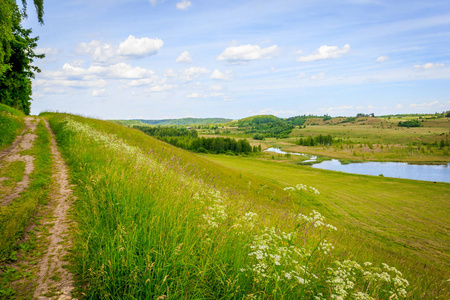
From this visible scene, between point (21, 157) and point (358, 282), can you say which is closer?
point (358, 282)

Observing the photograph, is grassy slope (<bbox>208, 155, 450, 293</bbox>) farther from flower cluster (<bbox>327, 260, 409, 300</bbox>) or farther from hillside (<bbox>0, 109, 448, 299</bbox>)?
hillside (<bbox>0, 109, 448, 299</bbox>)

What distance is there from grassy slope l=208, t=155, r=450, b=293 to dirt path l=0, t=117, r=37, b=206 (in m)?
14.4

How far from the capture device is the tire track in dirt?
147 inches

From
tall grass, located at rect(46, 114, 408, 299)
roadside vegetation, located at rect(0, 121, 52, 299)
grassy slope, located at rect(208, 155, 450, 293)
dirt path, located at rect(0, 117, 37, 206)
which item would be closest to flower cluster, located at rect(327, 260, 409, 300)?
tall grass, located at rect(46, 114, 408, 299)

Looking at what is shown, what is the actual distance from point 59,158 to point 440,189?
7160 centimetres

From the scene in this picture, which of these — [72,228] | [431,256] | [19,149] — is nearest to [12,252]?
[72,228]

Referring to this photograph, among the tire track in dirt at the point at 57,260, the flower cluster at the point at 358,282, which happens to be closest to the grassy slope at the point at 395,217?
the flower cluster at the point at 358,282

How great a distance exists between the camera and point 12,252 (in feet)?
14.9

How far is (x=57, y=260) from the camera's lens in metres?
4.52

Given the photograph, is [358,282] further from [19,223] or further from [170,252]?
[19,223]

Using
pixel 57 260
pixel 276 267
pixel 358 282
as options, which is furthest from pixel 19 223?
pixel 358 282

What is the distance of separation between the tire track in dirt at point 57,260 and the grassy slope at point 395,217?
11998 millimetres

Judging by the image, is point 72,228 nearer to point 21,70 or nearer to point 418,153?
point 21,70

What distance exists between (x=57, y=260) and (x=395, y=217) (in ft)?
140
